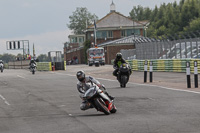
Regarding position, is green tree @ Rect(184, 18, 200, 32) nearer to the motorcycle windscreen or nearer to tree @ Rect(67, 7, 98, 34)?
tree @ Rect(67, 7, 98, 34)

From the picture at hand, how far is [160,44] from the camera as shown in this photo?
130 feet

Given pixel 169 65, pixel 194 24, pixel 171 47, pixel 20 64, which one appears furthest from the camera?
pixel 194 24

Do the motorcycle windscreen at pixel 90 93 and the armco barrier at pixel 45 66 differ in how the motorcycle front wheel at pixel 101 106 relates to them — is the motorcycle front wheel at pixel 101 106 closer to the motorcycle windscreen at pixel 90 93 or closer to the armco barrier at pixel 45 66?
the motorcycle windscreen at pixel 90 93

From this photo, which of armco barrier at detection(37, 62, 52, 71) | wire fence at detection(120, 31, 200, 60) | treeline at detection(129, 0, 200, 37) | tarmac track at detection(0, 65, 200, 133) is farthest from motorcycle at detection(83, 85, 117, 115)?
treeline at detection(129, 0, 200, 37)

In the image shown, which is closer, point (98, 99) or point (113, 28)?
point (98, 99)

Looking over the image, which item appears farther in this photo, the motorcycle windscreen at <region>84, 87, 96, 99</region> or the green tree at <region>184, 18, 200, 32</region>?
the green tree at <region>184, 18, 200, 32</region>

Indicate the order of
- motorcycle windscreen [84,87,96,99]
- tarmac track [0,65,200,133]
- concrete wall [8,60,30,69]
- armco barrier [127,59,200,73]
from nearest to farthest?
tarmac track [0,65,200,133], motorcycle windscreen [84,87,96,99], armco barrier [127,59,200,73], concrete wall [8,60,30,69]

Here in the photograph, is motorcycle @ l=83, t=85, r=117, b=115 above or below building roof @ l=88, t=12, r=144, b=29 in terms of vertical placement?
below

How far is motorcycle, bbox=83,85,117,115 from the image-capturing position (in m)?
10.5

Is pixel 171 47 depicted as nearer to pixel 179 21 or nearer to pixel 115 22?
pixel 115 22

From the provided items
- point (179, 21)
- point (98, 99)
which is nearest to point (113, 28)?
point (179, 21)

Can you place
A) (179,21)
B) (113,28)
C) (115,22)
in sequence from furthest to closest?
(179,21) → (115,22) → (113,28)

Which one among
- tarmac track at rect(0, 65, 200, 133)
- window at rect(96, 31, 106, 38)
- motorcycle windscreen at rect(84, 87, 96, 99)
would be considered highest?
window at rect(96, 31, 106, 38)

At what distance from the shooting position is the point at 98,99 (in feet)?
34.7
